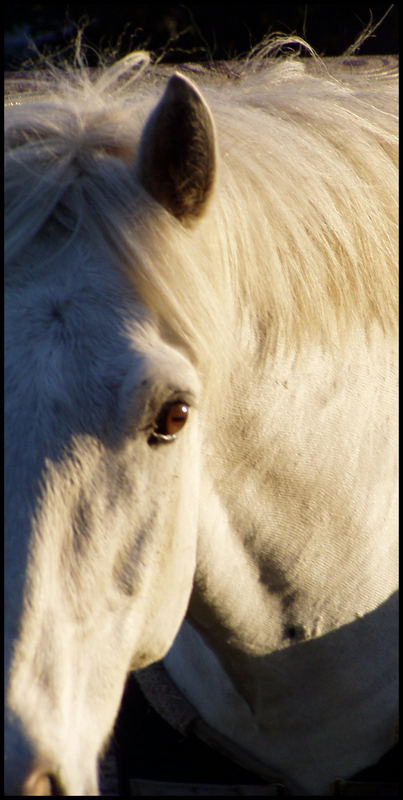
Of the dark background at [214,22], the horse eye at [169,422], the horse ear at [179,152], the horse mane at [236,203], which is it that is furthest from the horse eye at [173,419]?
the dark background at [214,22]

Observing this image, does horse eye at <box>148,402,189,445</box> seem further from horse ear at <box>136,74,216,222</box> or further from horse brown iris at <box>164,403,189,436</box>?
horse ear at <box>136,74,216,222</box>

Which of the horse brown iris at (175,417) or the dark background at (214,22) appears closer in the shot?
the horse brown iris at (175,417)

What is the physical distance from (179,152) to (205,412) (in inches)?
13.9

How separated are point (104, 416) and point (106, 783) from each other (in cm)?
240

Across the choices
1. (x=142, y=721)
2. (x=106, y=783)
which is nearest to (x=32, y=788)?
(x=142, y=721)

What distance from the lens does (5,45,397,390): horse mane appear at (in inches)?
39.2

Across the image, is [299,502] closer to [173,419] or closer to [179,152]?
[173,419]

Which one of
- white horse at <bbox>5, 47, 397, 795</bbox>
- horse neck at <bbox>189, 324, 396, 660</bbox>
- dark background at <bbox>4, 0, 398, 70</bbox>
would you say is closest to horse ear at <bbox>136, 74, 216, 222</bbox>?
white horse at <bbox>5, 47, 397, 795</bbox>

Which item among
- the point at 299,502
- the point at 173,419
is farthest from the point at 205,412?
the point at 299,502

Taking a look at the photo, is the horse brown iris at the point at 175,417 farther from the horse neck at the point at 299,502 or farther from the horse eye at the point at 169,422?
the horse neck at the point at 299,502

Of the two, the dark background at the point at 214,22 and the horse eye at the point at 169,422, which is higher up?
the dark background at the point at 214,22

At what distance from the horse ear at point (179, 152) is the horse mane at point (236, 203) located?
0.02 m

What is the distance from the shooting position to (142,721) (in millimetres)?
1566

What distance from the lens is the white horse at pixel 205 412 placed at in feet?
2.88
